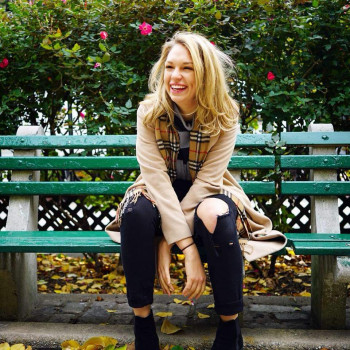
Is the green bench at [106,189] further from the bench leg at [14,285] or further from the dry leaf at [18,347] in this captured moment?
the dry leaf at [18,347]

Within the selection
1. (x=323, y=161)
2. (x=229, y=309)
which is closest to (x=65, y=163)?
(x=229, y=309)

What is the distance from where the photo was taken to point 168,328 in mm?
2676

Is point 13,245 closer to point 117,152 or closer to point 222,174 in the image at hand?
point 222,174

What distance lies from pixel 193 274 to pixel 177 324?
0.74 m

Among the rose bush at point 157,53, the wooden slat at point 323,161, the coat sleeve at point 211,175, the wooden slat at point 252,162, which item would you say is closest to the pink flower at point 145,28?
the rose bush at point 157,53

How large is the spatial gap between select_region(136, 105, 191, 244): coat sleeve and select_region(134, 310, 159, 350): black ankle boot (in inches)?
15.1

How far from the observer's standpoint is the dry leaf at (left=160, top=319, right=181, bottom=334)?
2645mm

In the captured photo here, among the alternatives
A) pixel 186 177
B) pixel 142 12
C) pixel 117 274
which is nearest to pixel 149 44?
pixel 142 12

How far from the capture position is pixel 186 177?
8.55 ft

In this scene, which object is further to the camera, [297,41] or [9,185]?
[297,41]

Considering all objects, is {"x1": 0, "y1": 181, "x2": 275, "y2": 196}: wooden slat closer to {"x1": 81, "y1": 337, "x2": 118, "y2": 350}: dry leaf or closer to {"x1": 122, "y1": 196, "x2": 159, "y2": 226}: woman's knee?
{"x1": 122, "y1": 196, "x2": 159, "y2": 226}: woman's knee

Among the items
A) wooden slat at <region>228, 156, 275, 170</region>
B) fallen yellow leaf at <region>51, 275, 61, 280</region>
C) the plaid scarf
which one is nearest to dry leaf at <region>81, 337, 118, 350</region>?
the plaid scarf

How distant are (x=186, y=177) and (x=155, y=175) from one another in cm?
25

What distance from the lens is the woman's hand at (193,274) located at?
221cm
